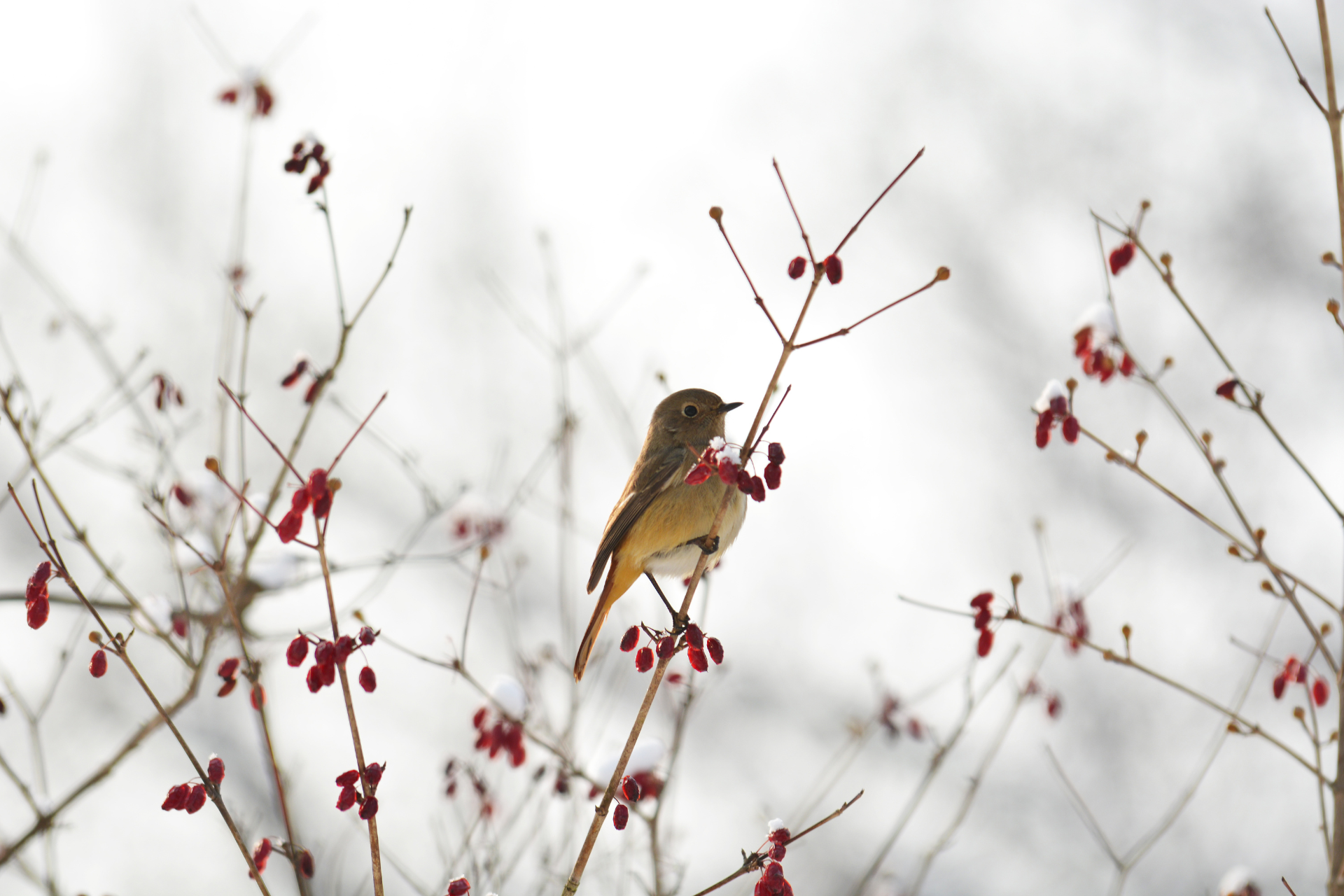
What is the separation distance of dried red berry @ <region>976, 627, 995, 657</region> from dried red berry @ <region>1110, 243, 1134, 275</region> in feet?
4.96

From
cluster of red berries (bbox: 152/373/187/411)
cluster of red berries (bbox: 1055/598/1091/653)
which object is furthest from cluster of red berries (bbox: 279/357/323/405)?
cluster of red berries (bbox: 1055/598/1091/653)

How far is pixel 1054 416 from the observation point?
377cm

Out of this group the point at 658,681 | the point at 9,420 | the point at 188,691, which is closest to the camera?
the point at 658,681

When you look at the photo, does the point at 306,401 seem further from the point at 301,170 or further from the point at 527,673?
the point at 527,673

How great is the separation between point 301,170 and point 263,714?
2406 millimetres

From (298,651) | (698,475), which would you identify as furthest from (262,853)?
(698,475)

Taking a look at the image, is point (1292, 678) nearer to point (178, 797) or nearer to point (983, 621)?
point (983, 621)

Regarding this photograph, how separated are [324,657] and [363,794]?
35 centimetres

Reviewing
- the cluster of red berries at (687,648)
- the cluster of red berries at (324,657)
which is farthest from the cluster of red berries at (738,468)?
the cluster of red berries at (324,657)

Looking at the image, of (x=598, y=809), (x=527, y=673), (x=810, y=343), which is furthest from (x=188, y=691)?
(x=810, y=343)

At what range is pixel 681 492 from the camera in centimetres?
469

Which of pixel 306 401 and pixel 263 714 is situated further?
pixel 306 401

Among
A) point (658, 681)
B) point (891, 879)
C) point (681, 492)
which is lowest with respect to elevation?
point (658, 681)

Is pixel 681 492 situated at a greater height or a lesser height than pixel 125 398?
lesser
